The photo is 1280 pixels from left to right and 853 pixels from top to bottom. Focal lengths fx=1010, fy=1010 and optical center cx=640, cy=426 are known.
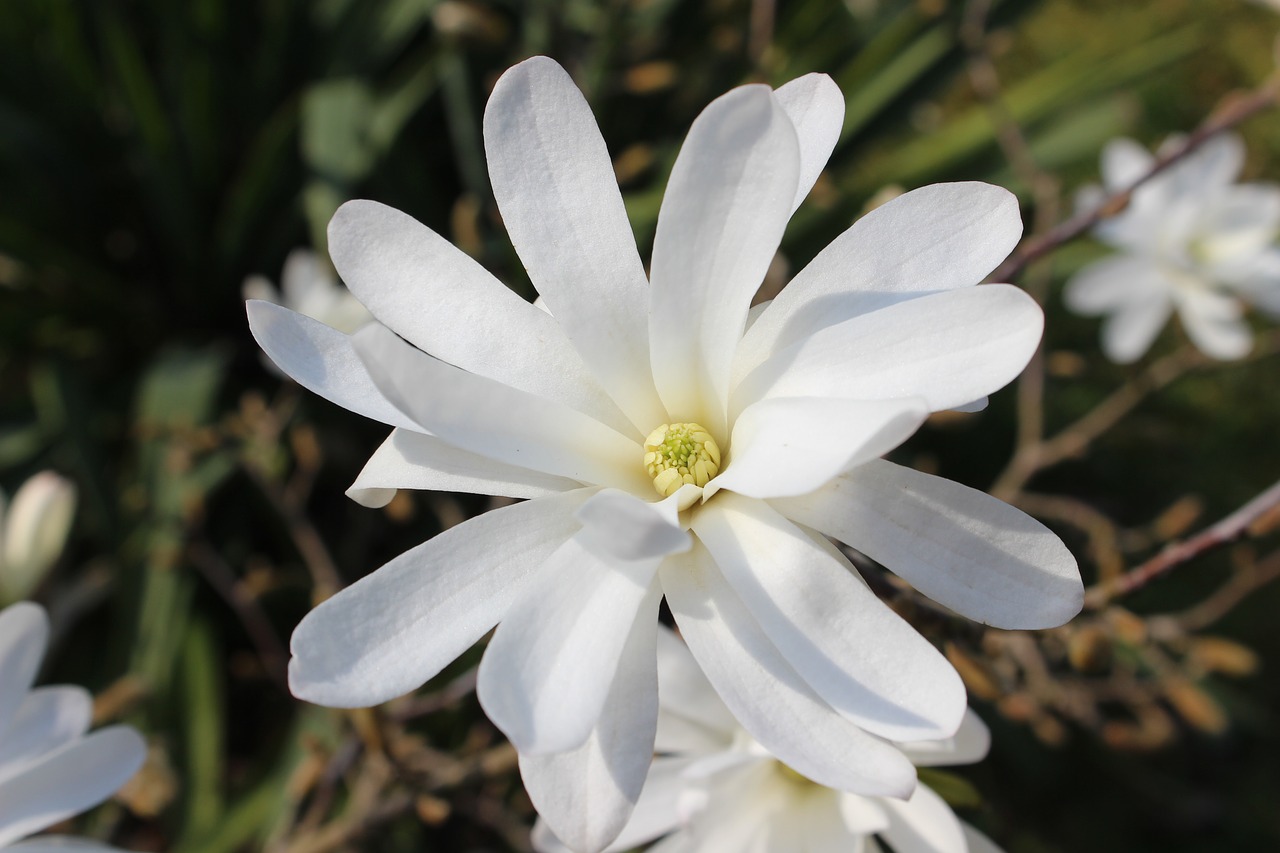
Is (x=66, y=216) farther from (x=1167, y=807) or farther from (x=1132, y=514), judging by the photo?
(x=1167, y=807)

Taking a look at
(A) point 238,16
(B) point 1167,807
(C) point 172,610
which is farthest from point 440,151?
(B) point 1167,807

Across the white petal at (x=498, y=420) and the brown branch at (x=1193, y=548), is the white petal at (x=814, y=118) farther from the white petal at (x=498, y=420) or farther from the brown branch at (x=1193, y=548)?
the brown branch at (x=1193, y=548)

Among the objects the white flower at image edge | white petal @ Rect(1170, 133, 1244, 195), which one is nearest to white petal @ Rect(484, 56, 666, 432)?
the white flower at image edge

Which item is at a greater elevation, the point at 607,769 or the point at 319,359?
the point at 319,359

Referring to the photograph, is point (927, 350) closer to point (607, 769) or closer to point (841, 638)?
point (841, 638)

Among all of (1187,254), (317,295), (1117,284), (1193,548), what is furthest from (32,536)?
(1187,254)

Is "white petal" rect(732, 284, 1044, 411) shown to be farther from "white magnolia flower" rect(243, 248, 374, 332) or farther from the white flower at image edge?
"white magnolia flower" rect(243, 248, 374, 332)

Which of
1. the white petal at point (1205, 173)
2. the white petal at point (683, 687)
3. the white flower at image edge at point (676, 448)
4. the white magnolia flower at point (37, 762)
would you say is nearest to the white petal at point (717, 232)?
the white flower at image edge at point (676, 448)
